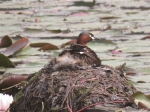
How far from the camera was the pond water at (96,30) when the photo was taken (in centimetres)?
316

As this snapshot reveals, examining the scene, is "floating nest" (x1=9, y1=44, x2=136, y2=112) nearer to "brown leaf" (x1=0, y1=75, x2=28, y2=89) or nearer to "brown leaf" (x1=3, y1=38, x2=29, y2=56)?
"brown leaf" (x1=0, y1=75, x2=28, y2=89)

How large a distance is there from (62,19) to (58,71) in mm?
3654

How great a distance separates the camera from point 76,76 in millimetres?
2102

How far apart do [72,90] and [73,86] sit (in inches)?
1.0

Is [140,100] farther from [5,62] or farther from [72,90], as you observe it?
[5,62]

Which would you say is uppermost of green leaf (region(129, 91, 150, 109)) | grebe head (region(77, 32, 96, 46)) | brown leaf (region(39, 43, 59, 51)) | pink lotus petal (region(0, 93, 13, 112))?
grebe head (region(77, 32, 96, 46))

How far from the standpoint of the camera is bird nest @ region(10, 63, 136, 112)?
77.9 inches

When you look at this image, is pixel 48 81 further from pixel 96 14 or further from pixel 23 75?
pixel 96 14

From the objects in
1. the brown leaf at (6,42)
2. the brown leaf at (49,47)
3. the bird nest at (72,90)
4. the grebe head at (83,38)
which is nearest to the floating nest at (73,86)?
the bird nest at (72,90)

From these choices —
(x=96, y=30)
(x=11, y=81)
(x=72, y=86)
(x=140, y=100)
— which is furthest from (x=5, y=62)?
(x=96, y=30)

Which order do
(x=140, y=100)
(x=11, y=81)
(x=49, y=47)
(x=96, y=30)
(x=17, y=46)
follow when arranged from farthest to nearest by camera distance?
1. (x=96, y=30)
2. (x=49, y=47)
3. (x=17, y=46)
4. (x=11, y=81)
5. (x=140, y=100)

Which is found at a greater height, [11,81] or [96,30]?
[11,81]

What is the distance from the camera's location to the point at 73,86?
6.67 ft

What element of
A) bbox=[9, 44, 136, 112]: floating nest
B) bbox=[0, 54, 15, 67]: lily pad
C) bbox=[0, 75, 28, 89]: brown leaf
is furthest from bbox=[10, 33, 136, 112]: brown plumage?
bbox=[0, 54, 15, 67]: lily pad
